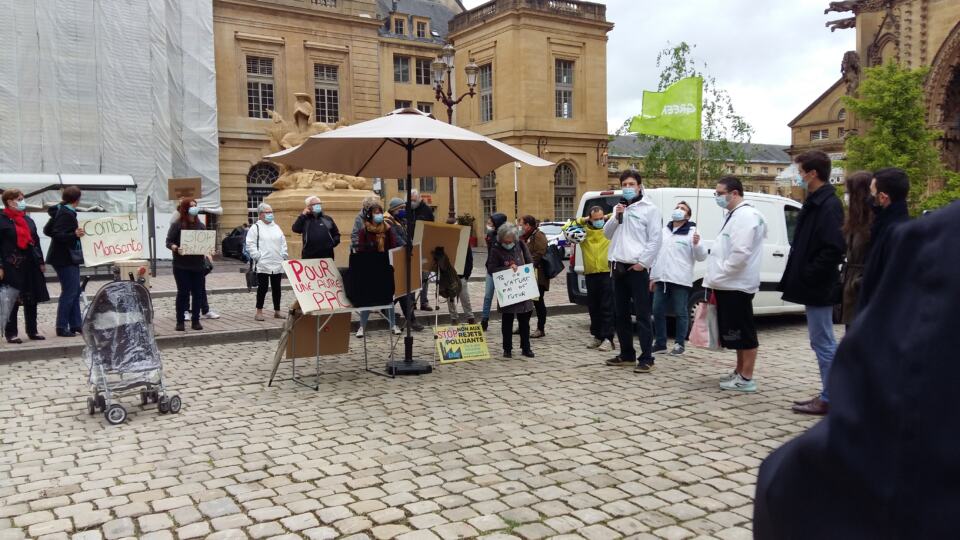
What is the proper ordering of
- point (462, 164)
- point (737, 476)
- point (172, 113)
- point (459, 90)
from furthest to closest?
1. point (459, 90)
2. point (172, 113)
3. point (462, 164)
4. point (737, 476)

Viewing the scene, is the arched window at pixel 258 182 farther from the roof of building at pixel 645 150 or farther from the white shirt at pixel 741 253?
the roof of building at pixel 645 150

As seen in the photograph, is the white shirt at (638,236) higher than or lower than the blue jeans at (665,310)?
higher

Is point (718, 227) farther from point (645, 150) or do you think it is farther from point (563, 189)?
point (645, 150)

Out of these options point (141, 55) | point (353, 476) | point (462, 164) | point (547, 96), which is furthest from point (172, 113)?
point (353, 476)

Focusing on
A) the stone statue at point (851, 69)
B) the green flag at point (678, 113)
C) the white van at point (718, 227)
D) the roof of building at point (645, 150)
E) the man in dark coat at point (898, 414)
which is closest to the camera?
the man in dark coat at point (898, 414)

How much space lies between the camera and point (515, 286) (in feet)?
29.5

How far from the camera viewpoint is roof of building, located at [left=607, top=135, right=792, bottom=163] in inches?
2987

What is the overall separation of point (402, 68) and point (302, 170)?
32.8m

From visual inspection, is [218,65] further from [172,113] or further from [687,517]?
[687,517]

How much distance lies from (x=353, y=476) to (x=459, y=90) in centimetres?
4928

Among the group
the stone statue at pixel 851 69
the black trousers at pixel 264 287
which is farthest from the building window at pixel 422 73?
the black trousers at pixel 264 287

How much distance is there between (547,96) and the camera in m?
46.8

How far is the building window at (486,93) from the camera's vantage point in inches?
1930

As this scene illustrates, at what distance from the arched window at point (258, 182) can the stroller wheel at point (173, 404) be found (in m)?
33.3
